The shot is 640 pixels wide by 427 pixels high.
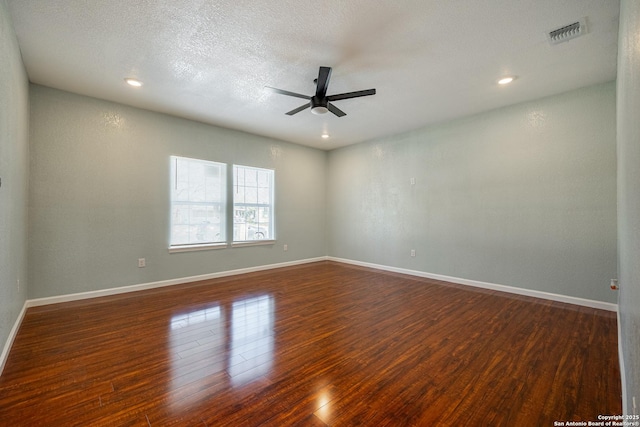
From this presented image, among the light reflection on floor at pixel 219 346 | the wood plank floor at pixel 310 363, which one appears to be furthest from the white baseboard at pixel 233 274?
the light reflection on floor at pixel 219 346

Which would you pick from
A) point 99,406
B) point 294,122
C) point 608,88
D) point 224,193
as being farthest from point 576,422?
point 224,193

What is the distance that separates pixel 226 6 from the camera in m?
2.11

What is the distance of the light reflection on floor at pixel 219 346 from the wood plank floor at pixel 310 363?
14mm

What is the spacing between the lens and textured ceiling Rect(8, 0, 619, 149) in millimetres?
2160

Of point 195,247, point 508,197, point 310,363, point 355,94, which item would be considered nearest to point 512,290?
point 508,197

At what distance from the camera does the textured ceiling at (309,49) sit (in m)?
2.16

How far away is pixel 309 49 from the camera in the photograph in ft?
8.74

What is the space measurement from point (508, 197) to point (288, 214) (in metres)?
4.06

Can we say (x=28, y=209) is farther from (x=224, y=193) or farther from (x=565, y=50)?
(x=565, y=50)

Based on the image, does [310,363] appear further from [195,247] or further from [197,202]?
[197,202]

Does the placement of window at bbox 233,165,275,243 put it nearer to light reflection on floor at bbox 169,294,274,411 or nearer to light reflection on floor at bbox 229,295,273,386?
light reflection on floor at bbox 229,295,273,386

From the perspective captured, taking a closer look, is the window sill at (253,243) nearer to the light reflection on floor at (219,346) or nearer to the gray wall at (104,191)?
the gray wall at (104,191)

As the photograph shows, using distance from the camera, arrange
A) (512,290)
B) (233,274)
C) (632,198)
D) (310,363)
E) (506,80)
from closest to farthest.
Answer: (632,198) → (310,363) → (506,80) → (512,290) → (233,274)

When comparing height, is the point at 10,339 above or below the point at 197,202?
below
